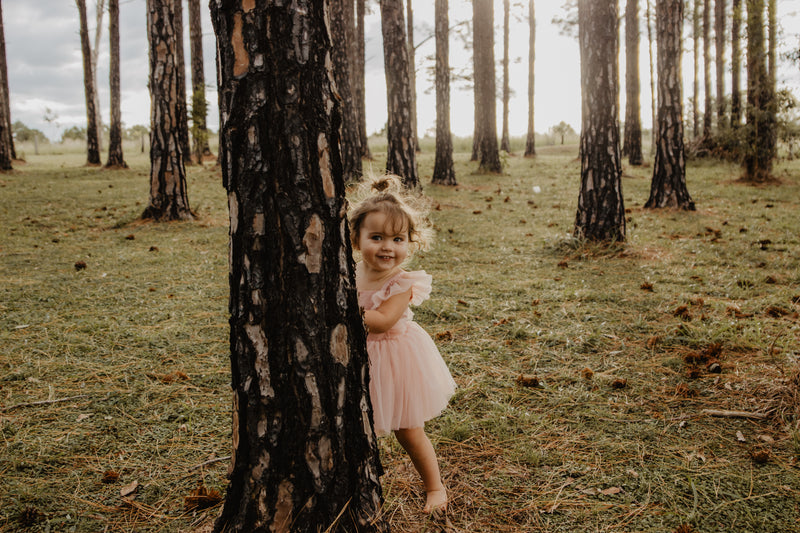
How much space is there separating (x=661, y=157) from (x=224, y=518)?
9970 millimetres

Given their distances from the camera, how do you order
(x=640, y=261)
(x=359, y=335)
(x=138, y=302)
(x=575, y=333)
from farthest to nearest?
(x=640, y=261) → (x=138, y=302) → (x=575, y=333) → (x=359, y=335)

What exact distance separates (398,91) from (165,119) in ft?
14.6

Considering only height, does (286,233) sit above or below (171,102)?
below

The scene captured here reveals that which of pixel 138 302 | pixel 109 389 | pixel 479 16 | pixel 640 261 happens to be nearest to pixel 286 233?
pixel 109 389

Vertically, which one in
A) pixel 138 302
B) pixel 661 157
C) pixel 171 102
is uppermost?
pixel 171 102

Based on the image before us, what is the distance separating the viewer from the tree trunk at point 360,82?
746 inches

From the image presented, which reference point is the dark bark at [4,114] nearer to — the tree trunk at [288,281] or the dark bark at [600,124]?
the dark bark at [600,124]

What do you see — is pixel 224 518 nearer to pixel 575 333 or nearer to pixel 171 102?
pixel 575 333

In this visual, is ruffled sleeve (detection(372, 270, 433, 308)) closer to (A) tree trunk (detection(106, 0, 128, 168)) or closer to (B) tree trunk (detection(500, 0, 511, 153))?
(A) tree trunk (detection(106, 0, 128, 168))

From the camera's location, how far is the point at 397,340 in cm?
236

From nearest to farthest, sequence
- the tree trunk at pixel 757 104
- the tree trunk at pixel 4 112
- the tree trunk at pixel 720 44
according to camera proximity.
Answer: the tree trunk at pixel 757 104
the tree trunk at pixel 4 112
the tree trunk at pixel 720 44

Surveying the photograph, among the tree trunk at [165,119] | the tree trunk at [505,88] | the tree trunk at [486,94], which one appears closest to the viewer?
the tree trunk at [165,119]

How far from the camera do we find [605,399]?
3170mm

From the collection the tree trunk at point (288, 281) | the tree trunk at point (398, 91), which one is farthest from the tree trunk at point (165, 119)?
the tree trunk at point (288, 281)
